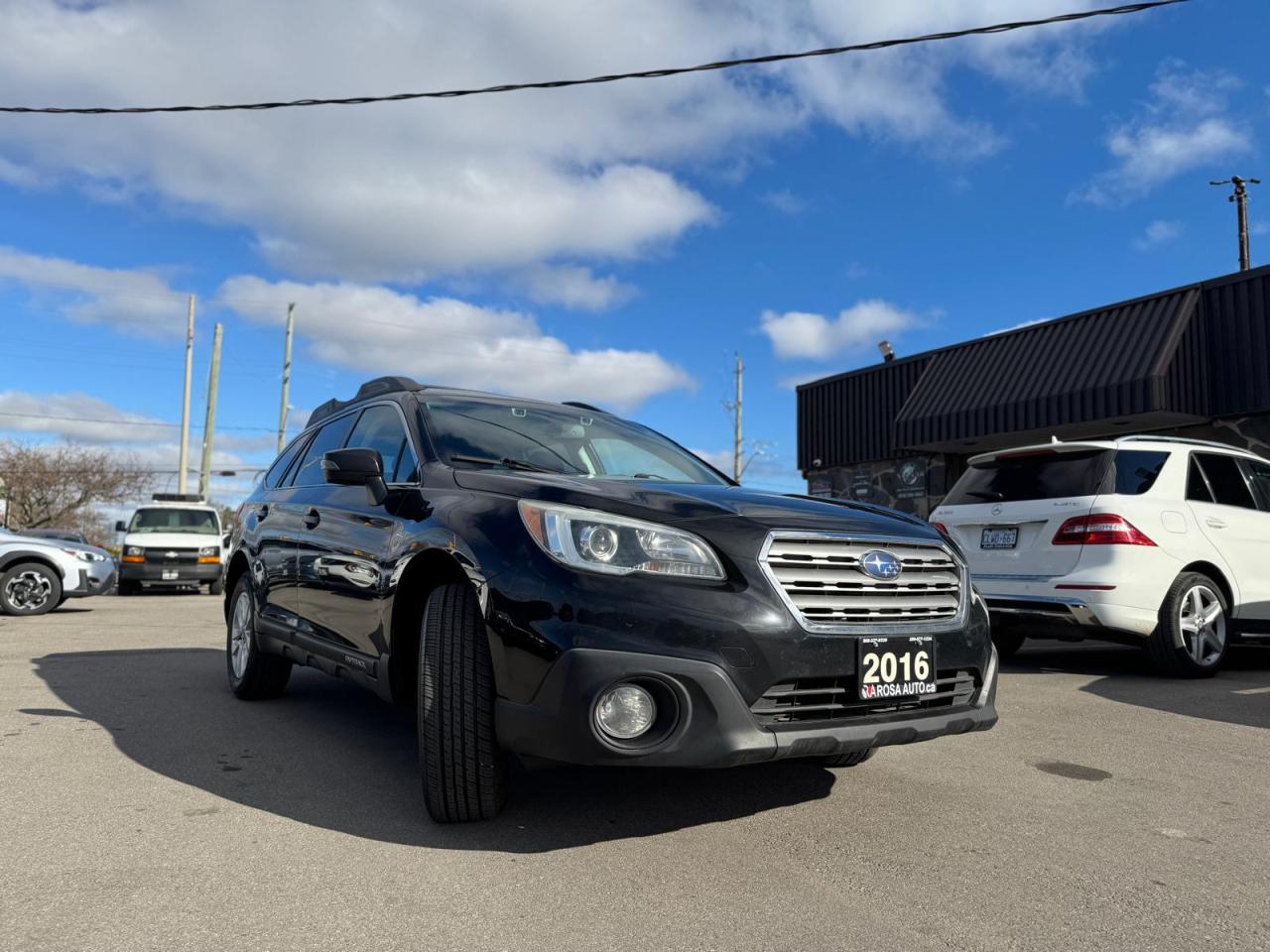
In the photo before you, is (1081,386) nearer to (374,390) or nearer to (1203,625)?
(1203,625)

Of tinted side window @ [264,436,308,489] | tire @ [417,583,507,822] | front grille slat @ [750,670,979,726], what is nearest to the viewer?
front grille slat @ [750,670,979,726]

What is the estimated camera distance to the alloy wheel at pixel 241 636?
18.9 ft

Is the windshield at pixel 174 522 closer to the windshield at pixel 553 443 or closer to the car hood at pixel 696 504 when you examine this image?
the windshield at pixel 553 443

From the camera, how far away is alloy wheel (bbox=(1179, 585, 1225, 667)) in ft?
21.7

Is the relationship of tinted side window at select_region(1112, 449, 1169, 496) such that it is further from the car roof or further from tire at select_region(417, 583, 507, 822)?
tire at select_region(417, 583, 507, 822)

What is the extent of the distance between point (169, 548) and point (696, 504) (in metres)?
17.2

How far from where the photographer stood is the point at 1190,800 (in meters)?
3.71

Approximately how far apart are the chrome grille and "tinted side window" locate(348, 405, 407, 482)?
196 centimetres

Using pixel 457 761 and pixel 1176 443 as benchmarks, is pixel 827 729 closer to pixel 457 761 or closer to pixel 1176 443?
pixel 457 761

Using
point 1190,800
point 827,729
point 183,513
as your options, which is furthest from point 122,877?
point 183,513

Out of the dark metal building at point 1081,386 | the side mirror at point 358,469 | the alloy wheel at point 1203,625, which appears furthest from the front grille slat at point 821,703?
the dark metal building at point 1081,386

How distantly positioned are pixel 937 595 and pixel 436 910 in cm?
197

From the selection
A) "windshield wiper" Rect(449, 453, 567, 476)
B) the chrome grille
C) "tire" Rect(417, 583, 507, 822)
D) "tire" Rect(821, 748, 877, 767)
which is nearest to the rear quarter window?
"tire" Rect(821, 748, 877, 767)

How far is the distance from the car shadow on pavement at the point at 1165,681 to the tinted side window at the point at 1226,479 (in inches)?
50.1
